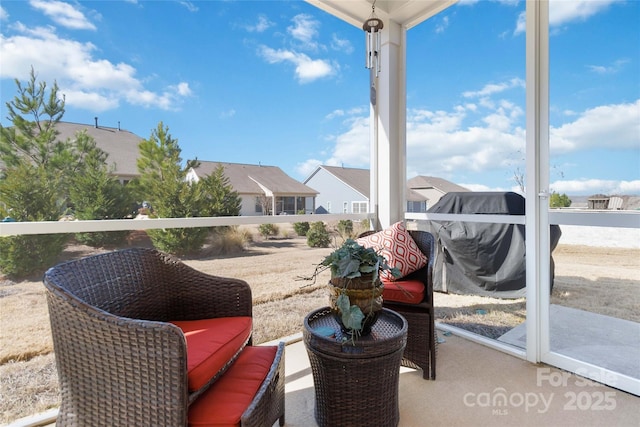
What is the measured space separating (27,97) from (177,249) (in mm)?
1192

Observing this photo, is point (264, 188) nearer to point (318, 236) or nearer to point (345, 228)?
point (318, 236)

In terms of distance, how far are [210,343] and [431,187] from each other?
2.44 metres

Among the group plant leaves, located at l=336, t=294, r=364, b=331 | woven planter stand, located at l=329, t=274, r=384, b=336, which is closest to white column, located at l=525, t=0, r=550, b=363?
woven planter stand, located at l=329, t=274, r=384, b=336

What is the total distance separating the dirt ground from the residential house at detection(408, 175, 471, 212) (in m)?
0.89

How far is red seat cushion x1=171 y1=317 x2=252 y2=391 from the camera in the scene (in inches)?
50.2

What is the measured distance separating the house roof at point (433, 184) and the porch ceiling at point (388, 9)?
1472 mm

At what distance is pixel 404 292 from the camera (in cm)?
229

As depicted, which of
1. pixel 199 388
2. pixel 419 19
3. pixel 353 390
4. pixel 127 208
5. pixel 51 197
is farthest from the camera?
pixel 419 19

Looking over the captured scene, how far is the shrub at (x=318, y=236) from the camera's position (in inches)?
120

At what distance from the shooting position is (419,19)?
3.12m

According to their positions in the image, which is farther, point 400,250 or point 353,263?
point 400,250

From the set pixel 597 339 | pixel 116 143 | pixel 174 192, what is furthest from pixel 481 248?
pixel 116 143

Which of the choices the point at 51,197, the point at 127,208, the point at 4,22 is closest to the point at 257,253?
the point at 127,208

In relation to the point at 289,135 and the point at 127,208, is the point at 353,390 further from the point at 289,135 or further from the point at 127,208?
the point at 289,135
